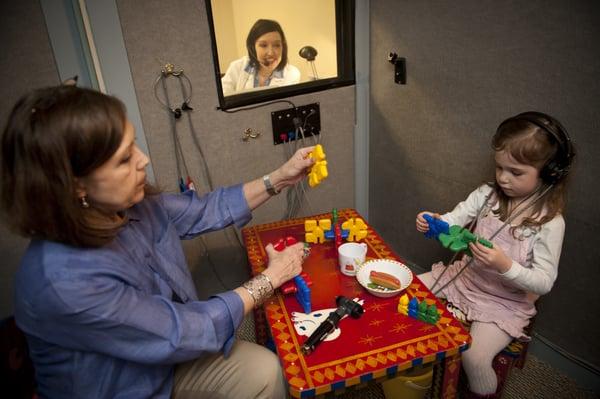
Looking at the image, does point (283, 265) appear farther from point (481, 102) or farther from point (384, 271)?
point (481, 102)

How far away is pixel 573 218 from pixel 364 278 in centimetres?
75

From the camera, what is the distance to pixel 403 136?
1.98 meters

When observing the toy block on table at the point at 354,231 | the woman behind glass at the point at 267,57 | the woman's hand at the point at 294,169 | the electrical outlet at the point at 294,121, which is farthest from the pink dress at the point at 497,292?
the woman behind glass at the point at 267,57

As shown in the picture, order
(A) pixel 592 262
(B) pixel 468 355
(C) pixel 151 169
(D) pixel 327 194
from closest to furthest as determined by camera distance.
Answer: (B) pixel 468 355 → (A) pixel 592 262 → (C) pixel 151 169 → (D) pixel 327 194

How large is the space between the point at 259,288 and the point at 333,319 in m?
0.22

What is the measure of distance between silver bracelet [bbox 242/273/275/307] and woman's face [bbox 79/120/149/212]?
0.38 meters

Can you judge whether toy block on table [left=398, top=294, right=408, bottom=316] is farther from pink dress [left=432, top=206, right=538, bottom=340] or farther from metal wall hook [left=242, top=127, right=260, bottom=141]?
metal wall hook [left=242, top=127, right=260, bottom=141]

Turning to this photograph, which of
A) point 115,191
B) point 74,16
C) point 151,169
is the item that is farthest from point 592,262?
point 74,16

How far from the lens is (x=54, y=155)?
2.75 feet

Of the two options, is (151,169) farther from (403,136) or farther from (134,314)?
(403,136)

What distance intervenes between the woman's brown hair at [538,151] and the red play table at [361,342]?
1.39ft

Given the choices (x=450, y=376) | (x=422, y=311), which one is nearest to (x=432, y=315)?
(x=422, y=311)

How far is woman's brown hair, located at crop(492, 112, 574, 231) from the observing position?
114 cm

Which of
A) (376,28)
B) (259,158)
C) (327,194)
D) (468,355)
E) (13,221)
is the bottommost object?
(468,355)
